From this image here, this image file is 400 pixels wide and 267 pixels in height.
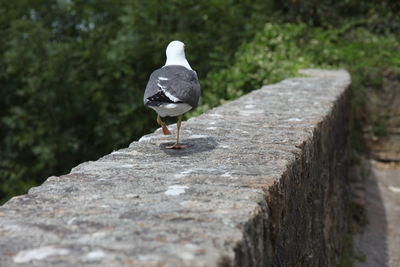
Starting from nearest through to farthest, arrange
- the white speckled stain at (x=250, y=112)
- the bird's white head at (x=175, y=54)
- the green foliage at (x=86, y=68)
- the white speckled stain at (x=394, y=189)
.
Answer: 1. the bird's white head at (x=175, y=54)
2. the white speckled stain at (x=250, y=112)
3. the white speckled stain at (x=394, y=189)
4. the green foliage at (x=86, y=68)

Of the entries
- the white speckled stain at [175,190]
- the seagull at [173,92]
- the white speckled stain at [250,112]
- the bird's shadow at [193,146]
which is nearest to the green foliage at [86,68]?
the white speckled stain at [250,112]

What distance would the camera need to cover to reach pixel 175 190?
208cm

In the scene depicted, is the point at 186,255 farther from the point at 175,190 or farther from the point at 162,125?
the point at 162,125

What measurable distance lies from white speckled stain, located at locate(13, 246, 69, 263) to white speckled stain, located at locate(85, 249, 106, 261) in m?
0.07

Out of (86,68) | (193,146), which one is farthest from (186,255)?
(86,68)

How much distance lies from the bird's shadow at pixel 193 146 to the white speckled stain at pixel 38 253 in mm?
1299

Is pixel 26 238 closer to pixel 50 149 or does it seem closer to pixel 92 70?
pixel 50 149

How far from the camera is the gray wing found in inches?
107

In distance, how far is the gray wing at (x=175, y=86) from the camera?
2.72 m

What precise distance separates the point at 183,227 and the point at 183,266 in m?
0.27

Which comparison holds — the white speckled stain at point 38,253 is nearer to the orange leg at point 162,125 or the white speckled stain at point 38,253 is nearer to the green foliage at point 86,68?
the orange leg at point 162,125

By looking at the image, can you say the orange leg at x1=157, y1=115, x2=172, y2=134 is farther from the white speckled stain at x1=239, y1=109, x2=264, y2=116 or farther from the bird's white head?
the white speckled stain at x1=239, y1=109, x2=264, y2=116

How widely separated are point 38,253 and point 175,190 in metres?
0.67

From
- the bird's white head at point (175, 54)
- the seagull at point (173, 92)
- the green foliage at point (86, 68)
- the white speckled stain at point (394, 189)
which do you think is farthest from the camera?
the green foliage at point (86, 68)
